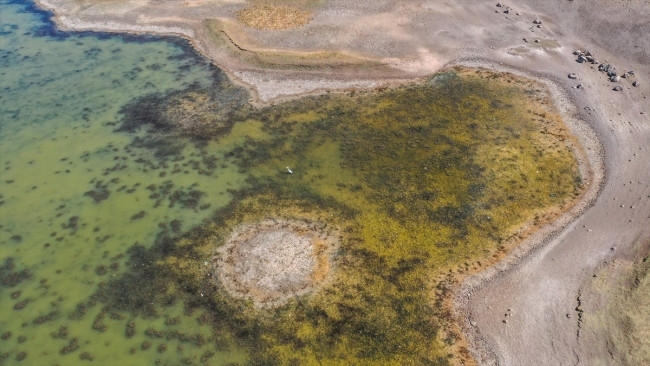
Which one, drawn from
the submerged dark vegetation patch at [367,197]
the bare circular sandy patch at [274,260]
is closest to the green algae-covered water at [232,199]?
the submerged dark vegetation patch at [367,197]

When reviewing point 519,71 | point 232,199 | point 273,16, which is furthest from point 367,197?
point 273,16

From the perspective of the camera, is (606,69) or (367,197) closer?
(367,197)

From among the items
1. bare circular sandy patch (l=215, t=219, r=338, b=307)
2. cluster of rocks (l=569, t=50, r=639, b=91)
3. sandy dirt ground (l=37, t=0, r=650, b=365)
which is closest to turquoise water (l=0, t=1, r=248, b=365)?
bare circular sandy patch (l=215, t=219, r=338, b=307)

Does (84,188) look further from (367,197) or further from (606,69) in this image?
(606,69)

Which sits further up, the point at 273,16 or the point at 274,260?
the point at 273,16

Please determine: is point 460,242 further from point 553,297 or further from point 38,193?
point 38,193

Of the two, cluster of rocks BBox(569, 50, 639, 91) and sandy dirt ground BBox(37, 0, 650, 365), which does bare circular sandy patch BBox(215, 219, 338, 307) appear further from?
cluster of rocks BBox(569, 50, 639, 91)

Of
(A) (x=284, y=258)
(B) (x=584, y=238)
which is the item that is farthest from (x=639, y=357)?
(A) (x=284, y=258)
